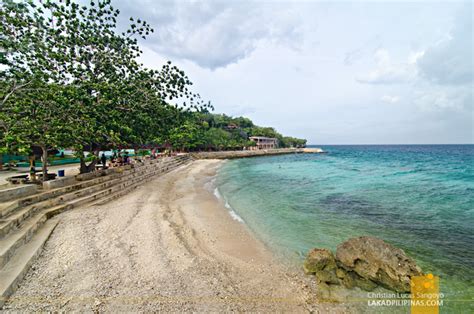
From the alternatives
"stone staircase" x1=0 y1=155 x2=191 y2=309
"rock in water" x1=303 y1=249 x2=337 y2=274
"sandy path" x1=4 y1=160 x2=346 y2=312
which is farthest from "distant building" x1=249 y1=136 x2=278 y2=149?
"rock in water" x1=303 y1=249 x2=337 y2=274

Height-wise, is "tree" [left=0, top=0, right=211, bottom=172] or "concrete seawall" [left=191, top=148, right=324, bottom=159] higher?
"tree" [left=0, top=0, right=211, bottom=172]

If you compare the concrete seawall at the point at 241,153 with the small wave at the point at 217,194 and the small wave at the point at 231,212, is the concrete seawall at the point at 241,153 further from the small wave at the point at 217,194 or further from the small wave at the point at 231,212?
the small wave at the point at 231,212

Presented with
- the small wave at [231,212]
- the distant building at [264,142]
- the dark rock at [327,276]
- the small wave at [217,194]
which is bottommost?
the small wave at [217,194]

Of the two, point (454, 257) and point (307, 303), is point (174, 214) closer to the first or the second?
point (307, 303)

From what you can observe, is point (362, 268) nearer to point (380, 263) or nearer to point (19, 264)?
point (380, 263)

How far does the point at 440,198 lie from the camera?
49.4ft

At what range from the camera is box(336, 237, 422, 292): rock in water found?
4961mm

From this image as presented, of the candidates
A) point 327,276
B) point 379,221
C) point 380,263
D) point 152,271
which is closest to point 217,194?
point 379,221

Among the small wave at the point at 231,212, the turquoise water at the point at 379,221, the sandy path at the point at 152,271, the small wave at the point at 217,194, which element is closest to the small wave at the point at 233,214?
the small wave at the point at 231,212

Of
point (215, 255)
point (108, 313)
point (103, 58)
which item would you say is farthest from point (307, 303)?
point (103, 58)

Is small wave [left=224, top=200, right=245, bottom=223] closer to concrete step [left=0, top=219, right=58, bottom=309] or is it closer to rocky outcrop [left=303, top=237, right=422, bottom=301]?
rocky outcrop [left=303, top=237, right=422, bottom=301]

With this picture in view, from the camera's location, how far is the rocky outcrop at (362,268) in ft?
16.3

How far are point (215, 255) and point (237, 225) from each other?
3.19 metres

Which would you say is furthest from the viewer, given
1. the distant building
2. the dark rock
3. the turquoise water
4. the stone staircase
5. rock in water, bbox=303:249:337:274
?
A: the distant building
